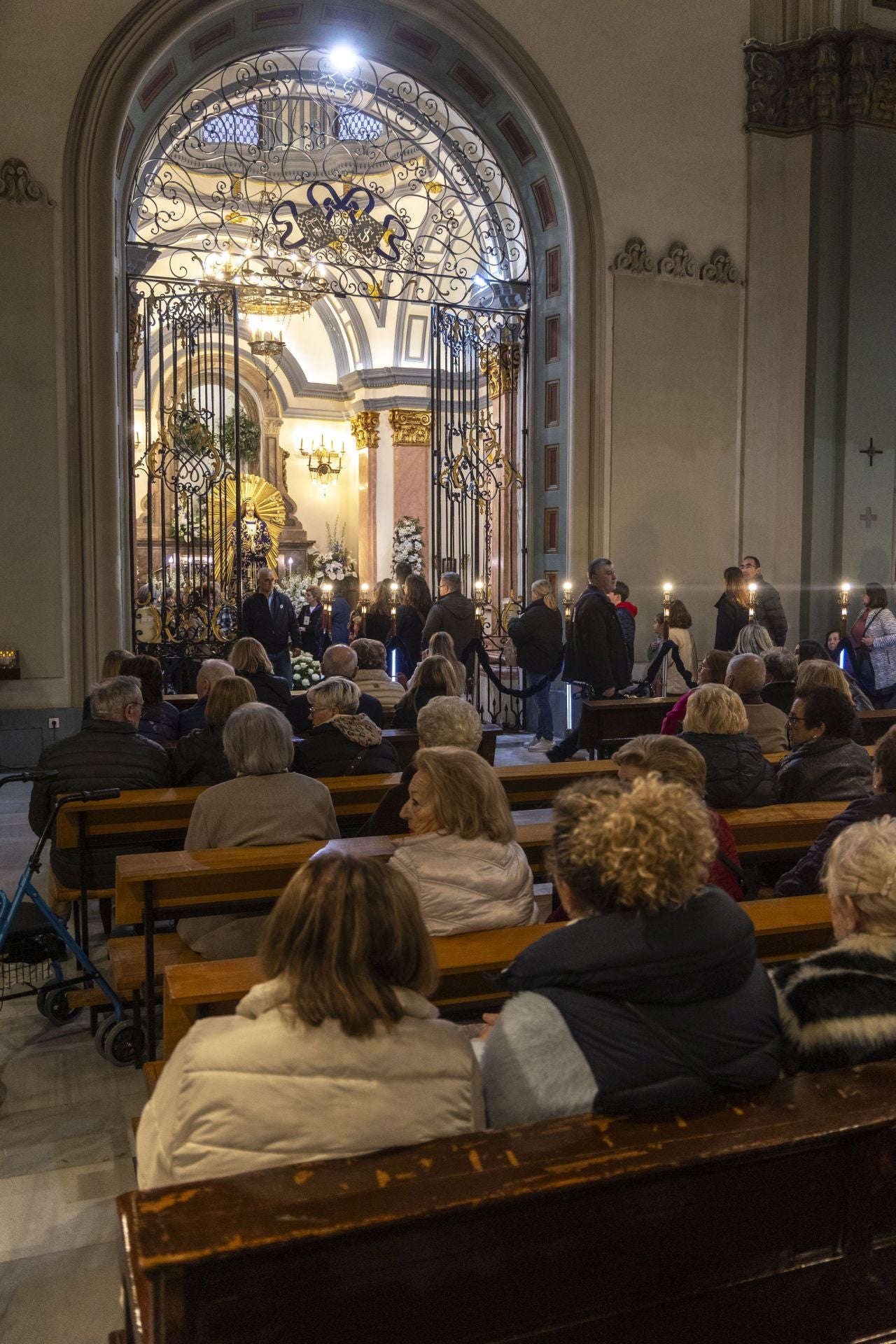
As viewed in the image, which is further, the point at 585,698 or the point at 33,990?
the point at 585,698

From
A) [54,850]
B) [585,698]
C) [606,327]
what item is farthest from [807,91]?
[54,850]

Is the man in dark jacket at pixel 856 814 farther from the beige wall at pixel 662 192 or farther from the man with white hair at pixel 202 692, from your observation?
the beige wall at pixel 662 192

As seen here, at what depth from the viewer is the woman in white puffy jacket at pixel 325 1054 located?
1.99 meters

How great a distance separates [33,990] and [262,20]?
9667 millimetres

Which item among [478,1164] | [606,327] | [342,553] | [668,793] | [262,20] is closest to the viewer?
[478,1164]

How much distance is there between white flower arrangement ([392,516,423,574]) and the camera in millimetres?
19609

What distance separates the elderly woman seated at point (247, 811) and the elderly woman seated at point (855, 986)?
7.54ft

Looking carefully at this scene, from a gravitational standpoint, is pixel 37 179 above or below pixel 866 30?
below

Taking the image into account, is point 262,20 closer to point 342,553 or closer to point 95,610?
point 95,610

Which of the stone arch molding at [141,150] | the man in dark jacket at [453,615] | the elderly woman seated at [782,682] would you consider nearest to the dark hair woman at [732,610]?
the stone arch molding at [141,150]

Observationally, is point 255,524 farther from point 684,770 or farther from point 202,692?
point 684,770

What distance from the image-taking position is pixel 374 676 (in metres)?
7.94

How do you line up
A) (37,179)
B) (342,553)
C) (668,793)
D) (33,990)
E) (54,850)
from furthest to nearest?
(342,553), (37,179), (54,850), (33,990), (668,793)

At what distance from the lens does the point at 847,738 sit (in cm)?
534
